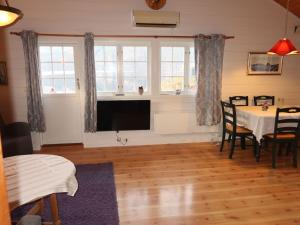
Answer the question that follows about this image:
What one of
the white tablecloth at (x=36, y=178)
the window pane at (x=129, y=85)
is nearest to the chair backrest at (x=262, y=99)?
the window pane at (x=129, y=85)

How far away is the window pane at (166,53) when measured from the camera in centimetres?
494

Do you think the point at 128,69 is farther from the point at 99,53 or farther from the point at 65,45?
the point at 65,45

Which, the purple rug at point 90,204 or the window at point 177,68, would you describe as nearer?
the purple rug at point 90,204

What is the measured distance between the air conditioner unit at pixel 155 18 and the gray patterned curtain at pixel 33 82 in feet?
5.81

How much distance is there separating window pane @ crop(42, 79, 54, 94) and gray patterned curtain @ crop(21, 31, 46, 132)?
9.7 inches

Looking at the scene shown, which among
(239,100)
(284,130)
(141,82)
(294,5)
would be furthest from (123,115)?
(294,5)

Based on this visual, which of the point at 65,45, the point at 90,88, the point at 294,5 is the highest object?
the point at 294,5

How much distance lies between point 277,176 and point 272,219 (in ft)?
3.82

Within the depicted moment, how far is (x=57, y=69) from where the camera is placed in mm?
4707

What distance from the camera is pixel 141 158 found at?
435 cm

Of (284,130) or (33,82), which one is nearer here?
(284,130)

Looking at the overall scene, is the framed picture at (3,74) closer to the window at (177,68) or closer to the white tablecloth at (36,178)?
the white tablecloth at (36,178)

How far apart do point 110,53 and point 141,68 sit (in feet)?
2.14

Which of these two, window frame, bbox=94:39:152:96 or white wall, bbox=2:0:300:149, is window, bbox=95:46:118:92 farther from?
white wall, bbox=2:0:300:149
